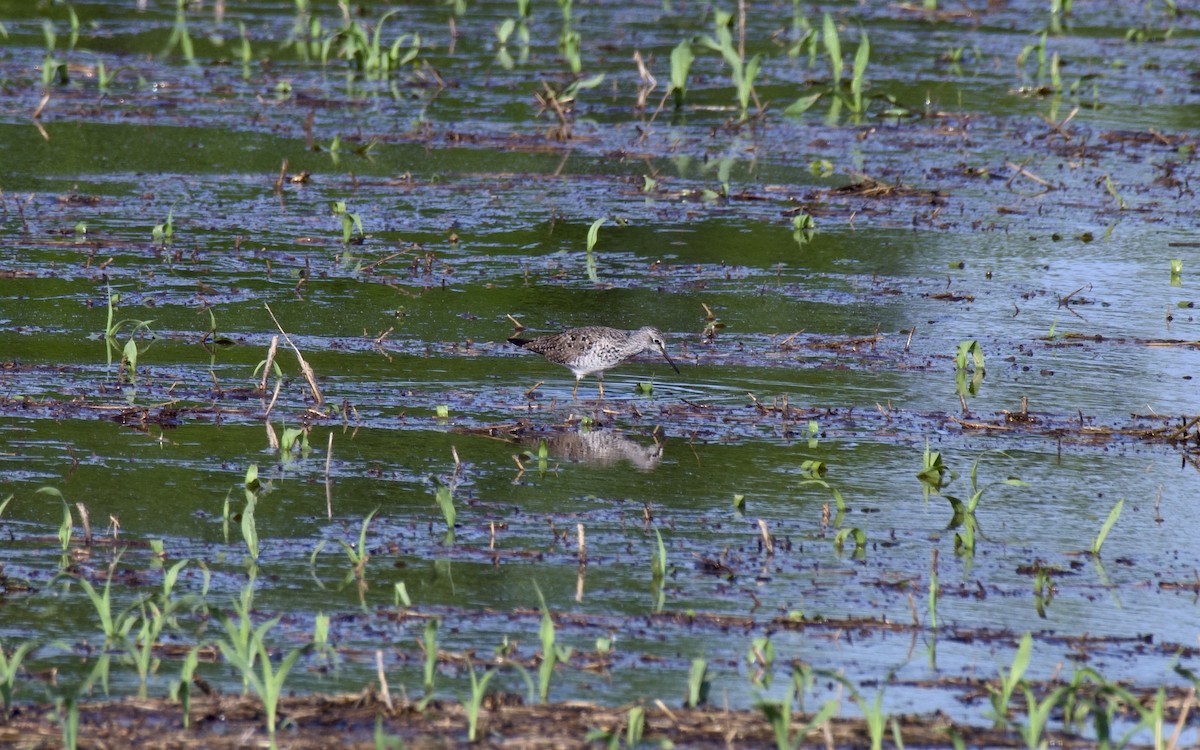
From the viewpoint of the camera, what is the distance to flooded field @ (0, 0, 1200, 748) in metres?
6.46

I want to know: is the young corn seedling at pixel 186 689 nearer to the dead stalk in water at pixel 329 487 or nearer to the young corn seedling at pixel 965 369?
the dead stalk in water at pixel 329 487

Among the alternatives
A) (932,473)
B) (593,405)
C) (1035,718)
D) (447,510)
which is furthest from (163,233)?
(1035,718)

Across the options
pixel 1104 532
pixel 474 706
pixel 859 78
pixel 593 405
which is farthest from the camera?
pixel 859 78

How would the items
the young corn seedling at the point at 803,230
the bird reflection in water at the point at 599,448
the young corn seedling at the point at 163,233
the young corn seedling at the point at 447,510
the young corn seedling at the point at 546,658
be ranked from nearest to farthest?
the young corn seedling at the point at 546,658
the young corn seedling at the point at 447,510
the bird reflection in water at the point at 599,448
the young corn seedling at the point at 163,233
the young corn seedling at the point at 803,230

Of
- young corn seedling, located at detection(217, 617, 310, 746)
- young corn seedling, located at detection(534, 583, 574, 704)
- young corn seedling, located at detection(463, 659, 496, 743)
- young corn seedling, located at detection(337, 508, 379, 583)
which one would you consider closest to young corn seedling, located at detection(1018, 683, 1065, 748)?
young corn seedling, located at detection(534, 583, 574, 704)

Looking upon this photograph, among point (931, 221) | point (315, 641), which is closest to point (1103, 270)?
point (931, 221)

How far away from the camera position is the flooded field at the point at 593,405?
21.2ft

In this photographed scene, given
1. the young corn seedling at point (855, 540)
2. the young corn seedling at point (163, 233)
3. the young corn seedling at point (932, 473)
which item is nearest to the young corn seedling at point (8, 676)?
the young corn seedling at point (855, 540)

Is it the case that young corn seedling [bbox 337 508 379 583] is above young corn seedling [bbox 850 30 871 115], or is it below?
below

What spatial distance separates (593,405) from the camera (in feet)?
34.3

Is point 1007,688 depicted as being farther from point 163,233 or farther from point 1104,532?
point 163,233

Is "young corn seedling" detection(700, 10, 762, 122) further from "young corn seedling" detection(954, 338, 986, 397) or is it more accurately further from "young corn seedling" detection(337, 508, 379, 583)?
"young corn seedling" detection(337, 508, 379, 583)

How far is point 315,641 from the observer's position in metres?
6.56

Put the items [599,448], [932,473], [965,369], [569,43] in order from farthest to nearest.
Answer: [569,43] < [965,369] < [599,448] < [932,473]
